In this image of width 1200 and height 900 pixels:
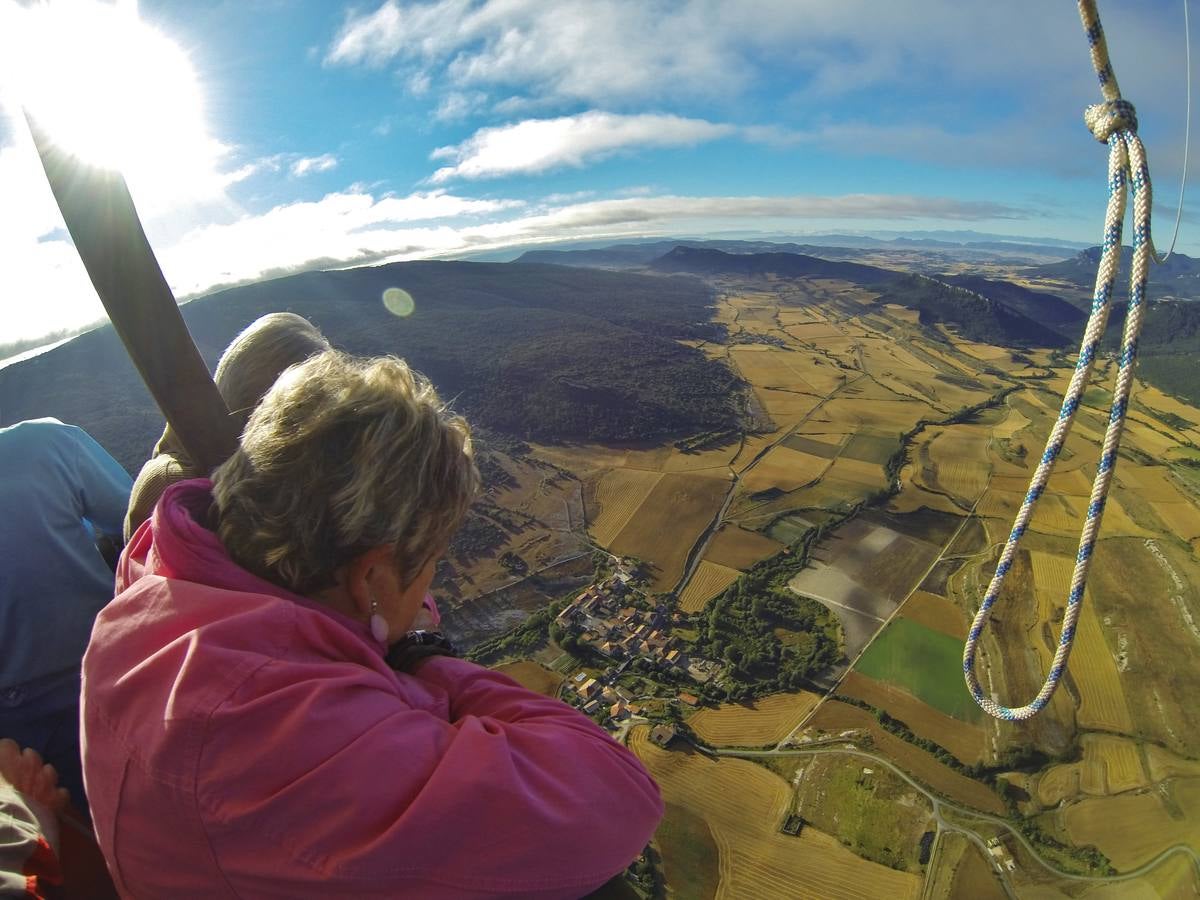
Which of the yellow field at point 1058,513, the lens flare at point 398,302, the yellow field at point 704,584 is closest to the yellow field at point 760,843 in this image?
the yellow field at point 704,584

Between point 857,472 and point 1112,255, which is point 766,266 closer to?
point 857,472

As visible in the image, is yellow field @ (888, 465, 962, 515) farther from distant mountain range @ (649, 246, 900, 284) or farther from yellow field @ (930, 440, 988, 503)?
distant mountain range @ (649, 246, 900, 284)

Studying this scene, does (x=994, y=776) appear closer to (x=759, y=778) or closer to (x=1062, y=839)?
(x=1062, y=839)

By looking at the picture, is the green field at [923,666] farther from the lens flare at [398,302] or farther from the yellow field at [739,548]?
the lens flare at [398,302]

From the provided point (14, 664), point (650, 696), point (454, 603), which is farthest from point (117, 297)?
point (454, 603)

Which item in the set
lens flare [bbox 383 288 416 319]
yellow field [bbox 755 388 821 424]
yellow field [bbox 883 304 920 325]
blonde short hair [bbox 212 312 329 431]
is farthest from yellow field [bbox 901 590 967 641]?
lens flare [bbox 383 288 416 319]
